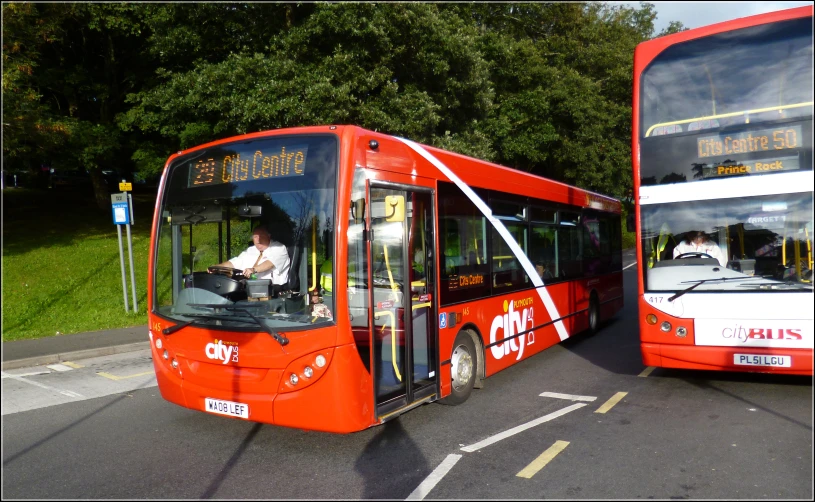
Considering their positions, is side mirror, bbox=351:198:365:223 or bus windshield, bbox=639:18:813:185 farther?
bus windshield, bbox=639:18:813:185

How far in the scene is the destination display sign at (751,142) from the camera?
6441mm

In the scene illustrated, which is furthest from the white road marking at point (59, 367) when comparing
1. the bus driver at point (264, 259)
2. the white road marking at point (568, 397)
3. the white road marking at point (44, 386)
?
the white road marking at point (568, 397)

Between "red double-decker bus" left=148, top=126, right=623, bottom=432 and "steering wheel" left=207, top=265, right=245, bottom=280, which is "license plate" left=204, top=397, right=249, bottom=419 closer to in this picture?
"red double-decker bus" left=148, top=126, right=623, bottom=432

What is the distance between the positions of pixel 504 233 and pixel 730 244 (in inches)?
108

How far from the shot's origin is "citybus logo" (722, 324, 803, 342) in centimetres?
650

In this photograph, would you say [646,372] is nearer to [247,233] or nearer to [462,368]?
[462,368]

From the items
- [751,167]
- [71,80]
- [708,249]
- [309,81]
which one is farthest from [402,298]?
[71,80]

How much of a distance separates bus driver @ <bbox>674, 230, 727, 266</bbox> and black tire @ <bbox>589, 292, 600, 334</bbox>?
4.88m

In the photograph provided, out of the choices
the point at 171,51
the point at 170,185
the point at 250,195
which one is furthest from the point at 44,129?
the point at 250,195

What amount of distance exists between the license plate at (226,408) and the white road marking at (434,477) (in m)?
1.70

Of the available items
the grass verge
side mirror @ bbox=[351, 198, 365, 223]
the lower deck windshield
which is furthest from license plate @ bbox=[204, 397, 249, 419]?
the grass verge

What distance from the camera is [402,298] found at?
601 centimetres

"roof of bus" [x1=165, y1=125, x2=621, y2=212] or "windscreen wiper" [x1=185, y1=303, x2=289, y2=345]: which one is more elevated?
"roof of bus" [x1=165, y1=125, x2=621, y2=212]

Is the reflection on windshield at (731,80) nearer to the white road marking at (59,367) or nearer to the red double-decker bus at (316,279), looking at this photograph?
the red double-decker bus at (316,279)
